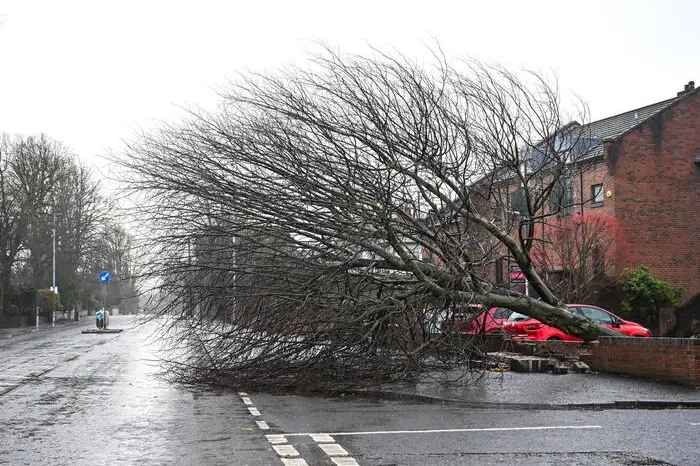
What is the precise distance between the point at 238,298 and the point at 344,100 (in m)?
4.23

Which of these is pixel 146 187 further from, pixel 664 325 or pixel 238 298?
pixel 664 325

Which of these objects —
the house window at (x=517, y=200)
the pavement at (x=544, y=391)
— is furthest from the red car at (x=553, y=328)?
the pavement at (x=544, y=391)

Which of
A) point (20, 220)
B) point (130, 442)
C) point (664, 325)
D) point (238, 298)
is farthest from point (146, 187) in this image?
point (20, 220)

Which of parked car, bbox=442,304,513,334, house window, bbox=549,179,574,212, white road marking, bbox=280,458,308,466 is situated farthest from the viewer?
house window, bbox=549,179,574,212

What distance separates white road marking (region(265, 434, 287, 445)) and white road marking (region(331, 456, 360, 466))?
3.76 feet

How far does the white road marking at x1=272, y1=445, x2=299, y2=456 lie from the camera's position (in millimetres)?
8491

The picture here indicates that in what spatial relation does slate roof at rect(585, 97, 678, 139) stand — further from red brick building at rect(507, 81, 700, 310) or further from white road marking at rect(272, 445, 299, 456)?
white road marking at rect(272, 445, 299, 456)

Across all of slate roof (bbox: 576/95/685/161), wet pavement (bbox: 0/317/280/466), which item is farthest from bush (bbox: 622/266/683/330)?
wet pavement (bbox: 0/317/280/466)

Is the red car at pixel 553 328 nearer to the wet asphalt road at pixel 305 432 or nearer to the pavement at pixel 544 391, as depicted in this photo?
the pavement at pixel 544 391

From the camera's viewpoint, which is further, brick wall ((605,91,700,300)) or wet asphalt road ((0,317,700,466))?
brick wall ((605,91,700,300))

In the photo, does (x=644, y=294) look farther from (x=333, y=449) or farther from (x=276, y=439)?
(x=333, y=449)

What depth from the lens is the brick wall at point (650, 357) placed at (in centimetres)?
1472

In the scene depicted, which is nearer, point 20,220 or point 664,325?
point 664,325

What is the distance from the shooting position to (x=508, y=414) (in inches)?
466
